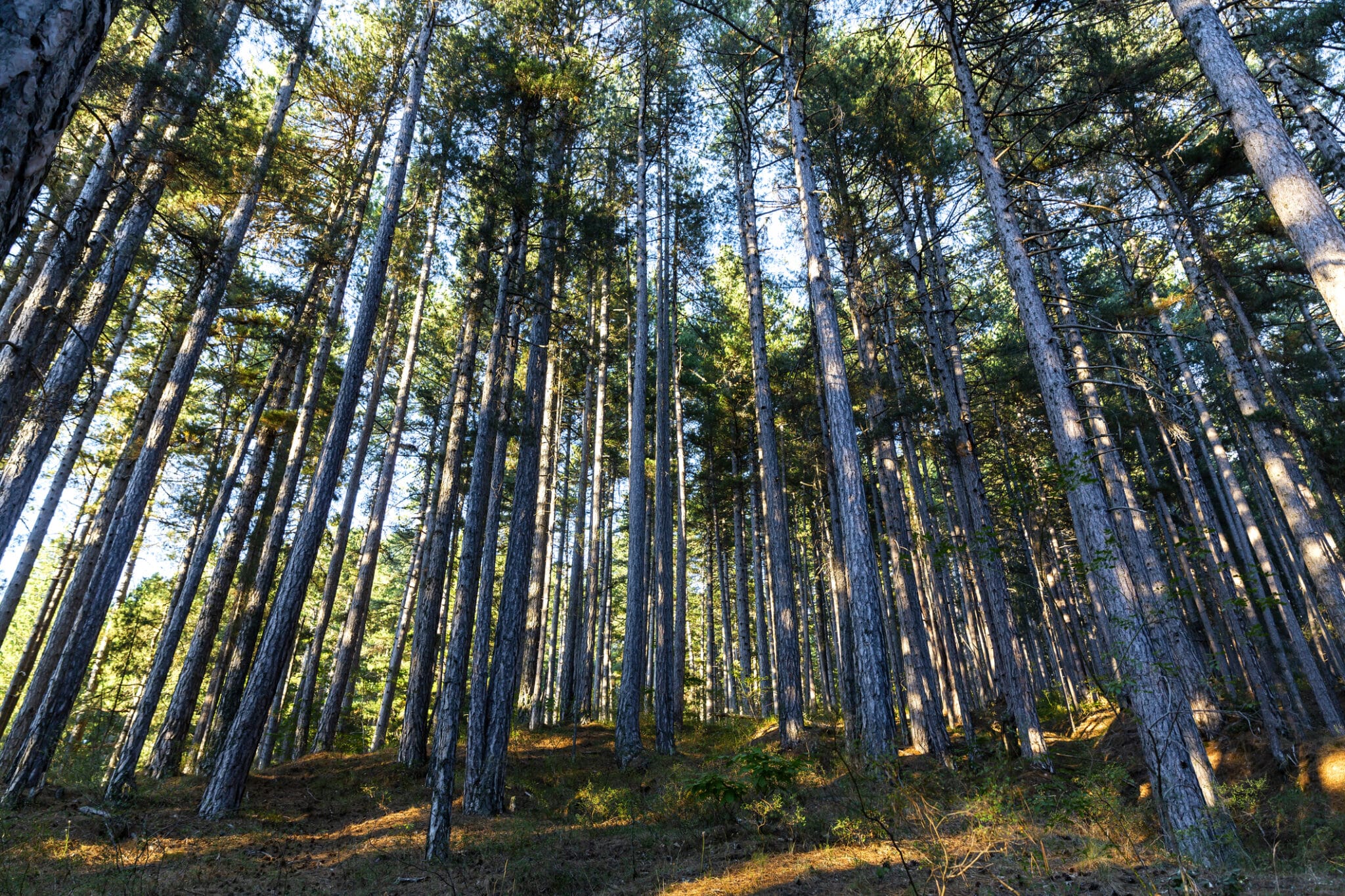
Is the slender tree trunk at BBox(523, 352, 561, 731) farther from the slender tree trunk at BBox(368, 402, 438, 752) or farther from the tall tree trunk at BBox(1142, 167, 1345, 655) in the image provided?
the tall tree trunk at BBox(1142, 167, 1345, 655)

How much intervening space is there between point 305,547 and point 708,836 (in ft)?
23.9

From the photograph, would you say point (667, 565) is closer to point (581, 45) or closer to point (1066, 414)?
point (1066, 414)

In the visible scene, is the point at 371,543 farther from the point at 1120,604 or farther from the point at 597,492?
the point at 1120,604

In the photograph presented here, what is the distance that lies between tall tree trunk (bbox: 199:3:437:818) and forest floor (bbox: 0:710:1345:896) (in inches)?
27.5

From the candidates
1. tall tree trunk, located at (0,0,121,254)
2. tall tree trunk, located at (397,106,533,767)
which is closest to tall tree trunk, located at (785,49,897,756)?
tall tree trunk, located at (397,106,533,767)

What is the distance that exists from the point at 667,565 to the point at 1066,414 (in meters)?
10.3

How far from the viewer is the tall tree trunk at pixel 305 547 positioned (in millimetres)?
8367

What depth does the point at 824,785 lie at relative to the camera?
29.7 feet

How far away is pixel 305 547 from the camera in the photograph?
9047 millimetres

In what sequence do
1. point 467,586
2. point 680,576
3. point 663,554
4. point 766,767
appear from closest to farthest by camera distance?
point 766,767 → point 467,586 → point 663,554 → point 680,576

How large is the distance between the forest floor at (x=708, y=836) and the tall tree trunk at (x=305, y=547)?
70 centimetres

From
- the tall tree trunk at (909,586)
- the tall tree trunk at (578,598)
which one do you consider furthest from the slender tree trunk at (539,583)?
the tall tree trunk at (909,586)

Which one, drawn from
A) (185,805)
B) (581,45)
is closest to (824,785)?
(185,805)

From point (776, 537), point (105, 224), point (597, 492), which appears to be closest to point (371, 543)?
point (597, 492)
